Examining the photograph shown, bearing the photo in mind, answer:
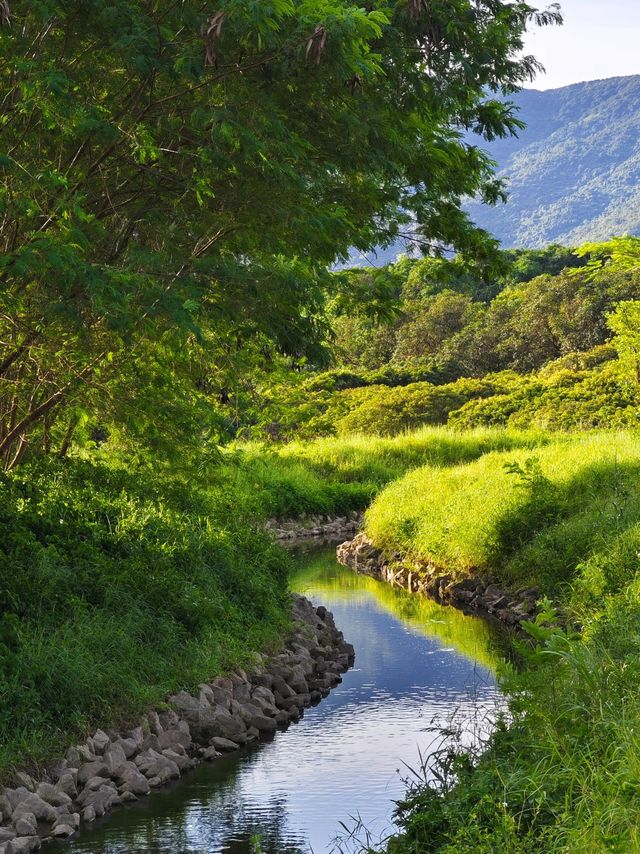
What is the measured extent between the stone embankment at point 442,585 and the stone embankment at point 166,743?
2.61 meters

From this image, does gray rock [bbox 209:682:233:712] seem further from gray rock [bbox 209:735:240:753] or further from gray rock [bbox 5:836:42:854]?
gray rock [bbox 5:836:42:854]

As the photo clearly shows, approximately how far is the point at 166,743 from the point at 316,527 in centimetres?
1520

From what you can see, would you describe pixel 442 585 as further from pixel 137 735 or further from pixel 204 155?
pixel 204 155

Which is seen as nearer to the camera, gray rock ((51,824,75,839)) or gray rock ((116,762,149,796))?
gray rock ((51,824,75,839))

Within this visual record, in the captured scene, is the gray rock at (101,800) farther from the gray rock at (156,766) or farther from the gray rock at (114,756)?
the gray rock at (156,766)

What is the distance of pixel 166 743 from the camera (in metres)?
8.95

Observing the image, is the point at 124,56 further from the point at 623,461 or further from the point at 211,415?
the point at 623,461

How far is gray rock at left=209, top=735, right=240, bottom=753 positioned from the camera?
31.0 ft

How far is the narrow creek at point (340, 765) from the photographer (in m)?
7.62

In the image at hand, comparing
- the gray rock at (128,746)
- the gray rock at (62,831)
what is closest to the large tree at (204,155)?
the gray rock at (128,746)

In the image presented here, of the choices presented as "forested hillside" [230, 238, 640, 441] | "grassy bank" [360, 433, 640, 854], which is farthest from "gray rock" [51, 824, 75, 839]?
"forested hillside" [230, 238, 640, 441]

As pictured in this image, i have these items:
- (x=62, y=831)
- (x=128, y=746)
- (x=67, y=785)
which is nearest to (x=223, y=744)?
(x=128, y=746)

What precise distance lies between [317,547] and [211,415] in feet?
40.9

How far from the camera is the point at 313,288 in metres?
8.42
